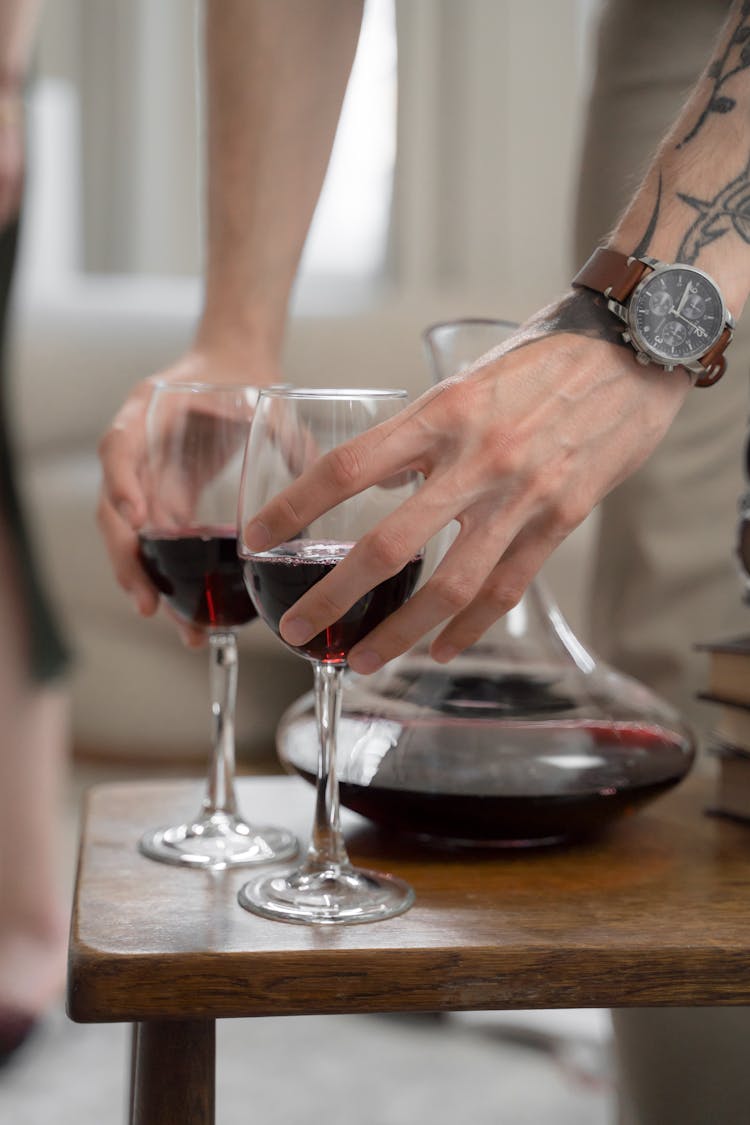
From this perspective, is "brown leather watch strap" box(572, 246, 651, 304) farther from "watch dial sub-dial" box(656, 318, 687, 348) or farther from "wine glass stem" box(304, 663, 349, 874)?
"wine glass stem" box(304, 663, 349, 874)

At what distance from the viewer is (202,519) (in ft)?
2.66

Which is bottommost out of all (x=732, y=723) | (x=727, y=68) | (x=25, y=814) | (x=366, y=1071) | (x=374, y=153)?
(x=366, y=1071)

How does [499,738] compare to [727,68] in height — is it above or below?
below

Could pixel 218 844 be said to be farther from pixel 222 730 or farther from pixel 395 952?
pixel 395 952

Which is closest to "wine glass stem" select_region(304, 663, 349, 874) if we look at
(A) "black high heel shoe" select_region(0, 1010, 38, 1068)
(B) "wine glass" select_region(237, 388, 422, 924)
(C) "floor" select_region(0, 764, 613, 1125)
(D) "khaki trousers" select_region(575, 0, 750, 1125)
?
(B) "wine glass" select_region(237, 388, 422, 924)

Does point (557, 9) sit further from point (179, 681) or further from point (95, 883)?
point (95, 883)

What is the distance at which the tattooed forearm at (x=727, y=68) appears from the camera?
782 millimetres

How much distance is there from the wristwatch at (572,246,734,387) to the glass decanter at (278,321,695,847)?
0.09 metres

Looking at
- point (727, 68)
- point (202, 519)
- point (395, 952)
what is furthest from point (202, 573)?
→ point (727, 68)

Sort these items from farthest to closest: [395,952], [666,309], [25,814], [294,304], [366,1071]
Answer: [294,304] → [25,814] → [366,1071] → [666,309] → [395,952]

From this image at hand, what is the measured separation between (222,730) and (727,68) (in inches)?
18.9

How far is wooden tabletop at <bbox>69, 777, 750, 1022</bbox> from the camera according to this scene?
605mm

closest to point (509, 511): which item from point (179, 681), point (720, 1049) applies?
point (720, 1049)

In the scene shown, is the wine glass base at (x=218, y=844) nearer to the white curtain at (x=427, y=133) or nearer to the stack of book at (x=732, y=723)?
the stack of book at (x=732, y=723)
